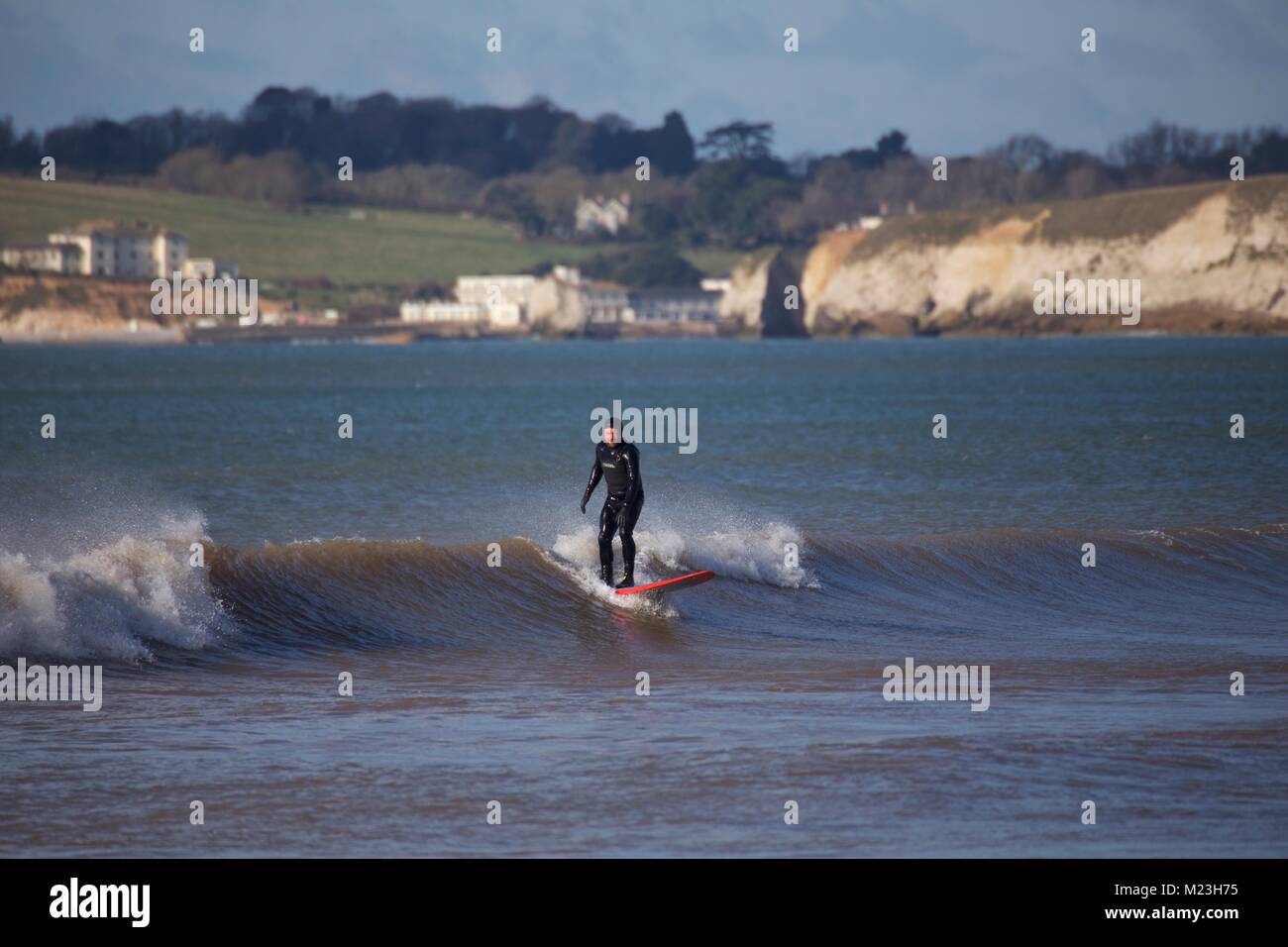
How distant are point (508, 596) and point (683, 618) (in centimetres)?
208

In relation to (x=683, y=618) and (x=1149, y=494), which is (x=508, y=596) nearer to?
(x=683, y=618)

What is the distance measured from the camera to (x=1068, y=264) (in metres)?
136

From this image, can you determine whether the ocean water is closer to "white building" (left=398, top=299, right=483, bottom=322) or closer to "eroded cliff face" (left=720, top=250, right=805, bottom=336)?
"eroded cliff face" (left=720, top=250, right=805, bottom=336)

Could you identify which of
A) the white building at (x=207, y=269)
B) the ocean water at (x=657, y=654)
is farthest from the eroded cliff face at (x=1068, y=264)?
the ocean water at (x=657, y=654)

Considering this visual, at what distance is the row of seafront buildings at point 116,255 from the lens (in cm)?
17800

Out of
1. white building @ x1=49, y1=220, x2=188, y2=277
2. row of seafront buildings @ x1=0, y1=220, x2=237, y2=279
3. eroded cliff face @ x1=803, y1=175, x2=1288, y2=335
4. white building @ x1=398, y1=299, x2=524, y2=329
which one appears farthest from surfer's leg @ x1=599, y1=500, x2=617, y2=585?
white building @ x1=398, y1=299, x2=524, y2=329

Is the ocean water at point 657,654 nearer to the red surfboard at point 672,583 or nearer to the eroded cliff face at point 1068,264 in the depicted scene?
the red surfboard at point 672,583

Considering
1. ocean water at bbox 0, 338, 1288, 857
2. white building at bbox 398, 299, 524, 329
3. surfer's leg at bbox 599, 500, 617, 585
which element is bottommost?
ocean water at bbox 0, 338, 1288, 857

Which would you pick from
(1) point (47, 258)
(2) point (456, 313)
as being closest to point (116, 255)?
(1) point (47, 258)

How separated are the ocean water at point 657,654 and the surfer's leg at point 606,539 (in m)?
0.50

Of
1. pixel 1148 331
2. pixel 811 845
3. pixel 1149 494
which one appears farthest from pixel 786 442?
pixel 1148 331

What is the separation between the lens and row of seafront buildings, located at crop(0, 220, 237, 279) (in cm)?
17800

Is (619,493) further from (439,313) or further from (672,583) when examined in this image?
(439,313)
